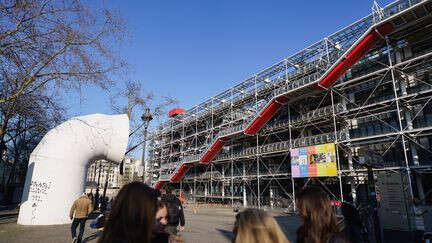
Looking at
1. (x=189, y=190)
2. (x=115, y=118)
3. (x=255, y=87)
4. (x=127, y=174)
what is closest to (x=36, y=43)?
(x=115, y=118)

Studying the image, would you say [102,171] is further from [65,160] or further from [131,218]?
[131,218]

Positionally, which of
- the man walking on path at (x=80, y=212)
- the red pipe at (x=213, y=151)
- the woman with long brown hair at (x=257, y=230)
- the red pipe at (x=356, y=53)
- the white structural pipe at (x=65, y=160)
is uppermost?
the red pipe at (x=356, y=53)

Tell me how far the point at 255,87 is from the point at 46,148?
769 inches

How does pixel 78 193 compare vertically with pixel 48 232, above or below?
above

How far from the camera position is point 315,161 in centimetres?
2000

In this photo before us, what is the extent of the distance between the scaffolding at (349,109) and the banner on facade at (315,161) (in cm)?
48

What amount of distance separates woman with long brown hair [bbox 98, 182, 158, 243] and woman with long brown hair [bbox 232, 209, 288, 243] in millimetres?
635

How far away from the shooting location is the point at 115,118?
12188 mm

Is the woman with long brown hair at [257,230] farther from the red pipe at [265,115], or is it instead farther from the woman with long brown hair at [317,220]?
the red pipe at [265,115]

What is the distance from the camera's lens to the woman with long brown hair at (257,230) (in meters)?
1.97

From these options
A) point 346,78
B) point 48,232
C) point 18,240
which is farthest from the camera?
point 346,78

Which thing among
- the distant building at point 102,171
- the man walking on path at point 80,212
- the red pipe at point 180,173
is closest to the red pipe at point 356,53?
the distant building at point 102,171

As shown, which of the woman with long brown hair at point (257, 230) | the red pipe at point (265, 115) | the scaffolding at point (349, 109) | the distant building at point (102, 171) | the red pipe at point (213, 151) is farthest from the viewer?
the red pipe at point (213, 151)

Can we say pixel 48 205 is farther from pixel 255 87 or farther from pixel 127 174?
pixel 127 174
